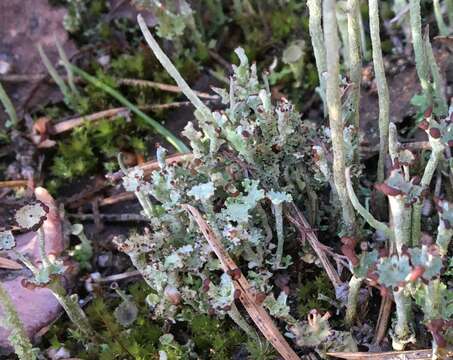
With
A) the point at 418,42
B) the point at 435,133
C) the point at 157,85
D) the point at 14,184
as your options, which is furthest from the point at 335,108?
the point at 14,184

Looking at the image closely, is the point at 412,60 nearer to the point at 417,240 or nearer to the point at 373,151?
the point at 373,151

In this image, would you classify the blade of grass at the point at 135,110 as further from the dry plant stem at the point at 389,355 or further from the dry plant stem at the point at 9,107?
the dry plant stem at the point at 389,355

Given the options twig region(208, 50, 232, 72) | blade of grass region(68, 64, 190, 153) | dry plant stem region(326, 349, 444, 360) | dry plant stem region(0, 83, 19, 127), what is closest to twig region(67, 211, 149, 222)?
blade of grass region(68, 64, 190, 153)

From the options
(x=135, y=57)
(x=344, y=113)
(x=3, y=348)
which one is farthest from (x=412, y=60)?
(x=3, y=348)

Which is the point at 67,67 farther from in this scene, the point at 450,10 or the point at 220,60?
the point at 450,10

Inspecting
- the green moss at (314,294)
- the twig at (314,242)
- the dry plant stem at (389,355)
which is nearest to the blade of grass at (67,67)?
the twig at (314,242)

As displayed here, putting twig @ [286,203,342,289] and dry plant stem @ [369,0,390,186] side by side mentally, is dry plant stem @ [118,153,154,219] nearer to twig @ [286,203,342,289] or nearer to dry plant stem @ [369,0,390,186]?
twig @ [286,203,342,289]
